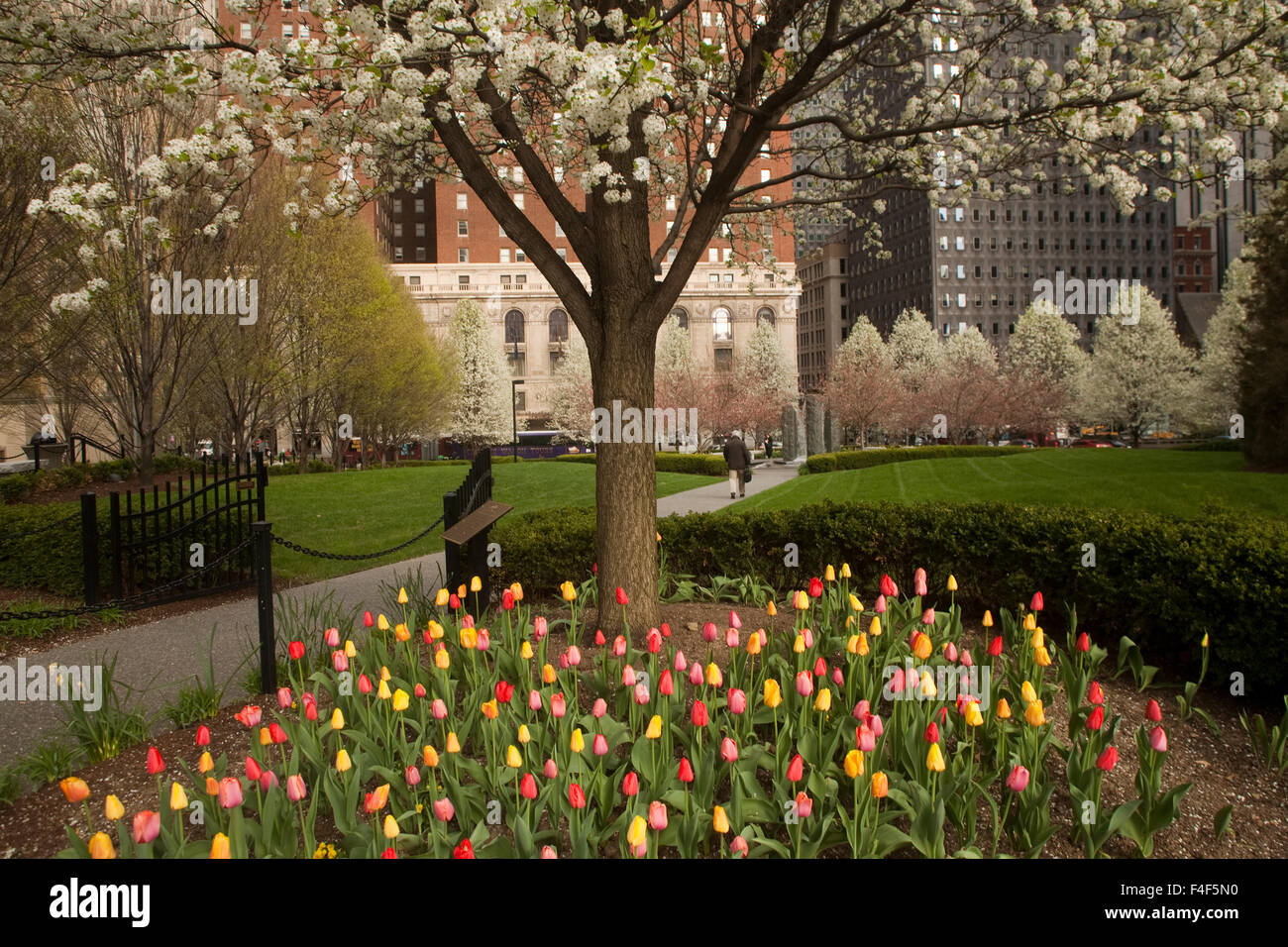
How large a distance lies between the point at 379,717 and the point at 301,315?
22.5 metres

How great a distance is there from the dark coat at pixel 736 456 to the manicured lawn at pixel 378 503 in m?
2.47

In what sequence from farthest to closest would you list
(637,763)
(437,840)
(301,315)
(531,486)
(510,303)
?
(510,303) → (301,315) → (531,486) → (637,763) → (437,840)

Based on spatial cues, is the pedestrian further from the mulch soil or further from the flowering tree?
the mulch soil

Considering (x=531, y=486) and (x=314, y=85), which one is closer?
(x=314, y=85)

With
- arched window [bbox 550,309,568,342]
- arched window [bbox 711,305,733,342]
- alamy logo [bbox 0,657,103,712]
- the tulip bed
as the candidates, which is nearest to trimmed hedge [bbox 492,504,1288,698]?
the tulip bed

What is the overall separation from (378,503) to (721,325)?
6731 centimetres

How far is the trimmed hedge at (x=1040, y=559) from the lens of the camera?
18.3ft

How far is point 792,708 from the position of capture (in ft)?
14.5

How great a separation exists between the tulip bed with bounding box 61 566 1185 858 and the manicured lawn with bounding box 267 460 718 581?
7.54 meters

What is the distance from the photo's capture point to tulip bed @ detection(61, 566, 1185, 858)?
327 centimetres

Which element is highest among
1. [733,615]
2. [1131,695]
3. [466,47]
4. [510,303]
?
[510,303]

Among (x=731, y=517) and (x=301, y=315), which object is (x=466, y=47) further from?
(x=301, y=315)

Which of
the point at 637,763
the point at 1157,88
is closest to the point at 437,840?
the point at 637,763

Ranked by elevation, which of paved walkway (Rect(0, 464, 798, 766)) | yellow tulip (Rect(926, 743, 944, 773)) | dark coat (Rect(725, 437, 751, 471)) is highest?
dark coat (Rect(725, 437, 751, 471))
